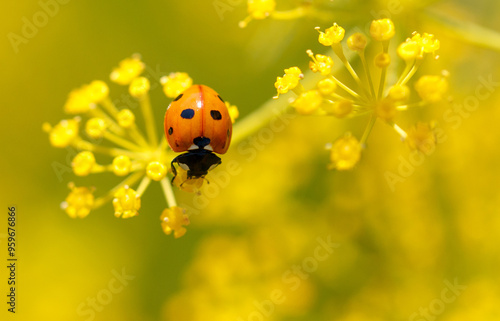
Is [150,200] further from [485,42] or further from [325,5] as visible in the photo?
[485,42]

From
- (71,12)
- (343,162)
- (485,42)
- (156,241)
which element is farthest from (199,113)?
(71,12)

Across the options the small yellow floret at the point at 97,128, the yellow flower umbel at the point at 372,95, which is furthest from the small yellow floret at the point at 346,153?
the small yellow floret at the point at 97,128

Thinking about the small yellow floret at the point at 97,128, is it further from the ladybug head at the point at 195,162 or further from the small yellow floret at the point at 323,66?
the small yellow floret at the point at 323,66

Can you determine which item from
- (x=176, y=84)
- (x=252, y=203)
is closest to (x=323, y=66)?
(x=176, y=84)

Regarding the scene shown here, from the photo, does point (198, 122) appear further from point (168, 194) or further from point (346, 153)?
point (346, 153)

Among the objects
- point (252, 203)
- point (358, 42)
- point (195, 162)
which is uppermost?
point (358, 42)
